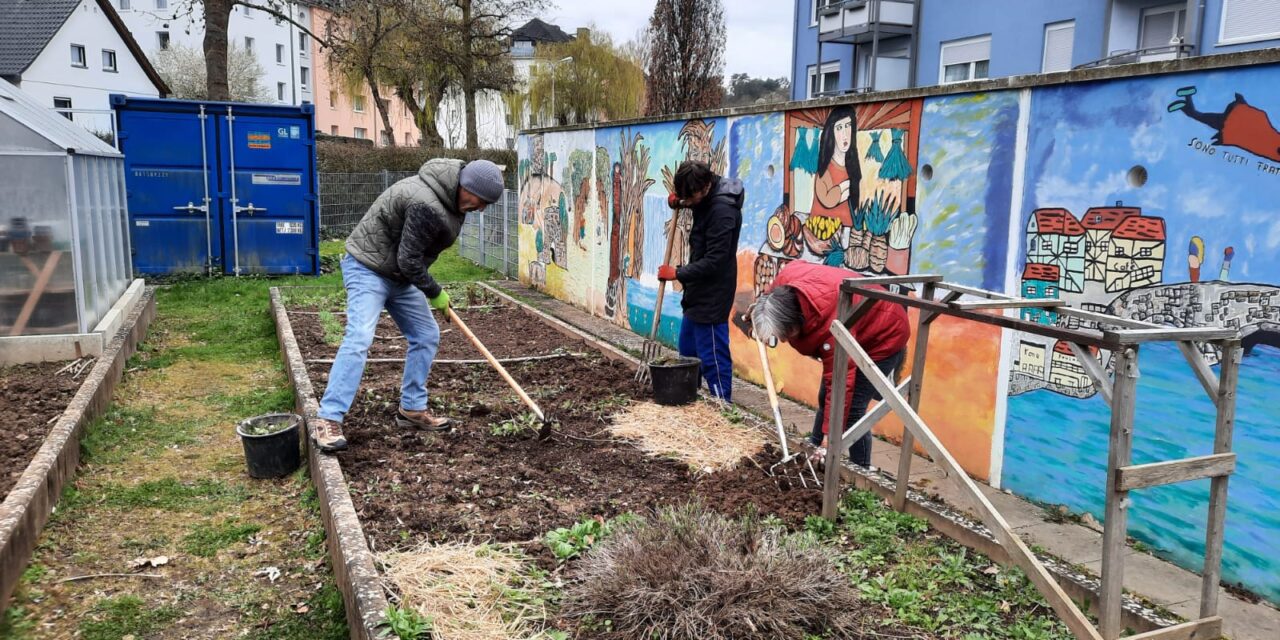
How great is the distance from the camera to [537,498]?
486 centimetres

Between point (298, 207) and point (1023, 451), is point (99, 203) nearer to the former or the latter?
point (298, 207)

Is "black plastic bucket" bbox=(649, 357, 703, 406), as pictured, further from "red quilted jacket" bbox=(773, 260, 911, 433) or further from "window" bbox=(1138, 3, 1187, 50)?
"window" bbox=(1138, 3, 1187, 50)

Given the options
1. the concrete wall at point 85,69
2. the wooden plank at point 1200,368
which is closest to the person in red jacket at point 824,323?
the wooden plank at point 1200,368

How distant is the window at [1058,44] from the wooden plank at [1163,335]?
1752 centimetres

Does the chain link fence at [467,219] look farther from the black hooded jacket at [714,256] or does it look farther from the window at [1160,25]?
the window at [1160,25]

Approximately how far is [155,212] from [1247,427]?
14.5 metres

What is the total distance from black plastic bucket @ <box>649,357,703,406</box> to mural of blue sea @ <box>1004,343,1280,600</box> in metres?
2.29

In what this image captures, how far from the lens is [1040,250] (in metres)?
5.02

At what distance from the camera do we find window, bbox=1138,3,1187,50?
16.6m

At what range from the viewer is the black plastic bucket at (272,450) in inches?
212

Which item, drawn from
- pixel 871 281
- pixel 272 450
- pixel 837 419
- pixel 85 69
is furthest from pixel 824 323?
pixel 85 69

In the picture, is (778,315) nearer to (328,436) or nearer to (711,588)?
(711,588)

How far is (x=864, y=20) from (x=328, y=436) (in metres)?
Answer: 21.6

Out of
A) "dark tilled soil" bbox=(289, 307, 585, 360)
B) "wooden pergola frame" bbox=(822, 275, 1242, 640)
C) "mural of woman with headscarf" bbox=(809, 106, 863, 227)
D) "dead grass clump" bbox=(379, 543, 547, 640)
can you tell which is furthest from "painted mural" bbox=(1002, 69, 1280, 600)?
"dark tilled soil" bbox=(289, 307, 585, 360)
